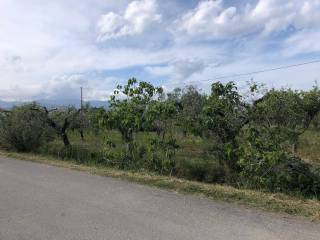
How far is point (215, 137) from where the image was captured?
11086 millimetres

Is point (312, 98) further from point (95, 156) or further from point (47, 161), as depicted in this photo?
point (47, 161)

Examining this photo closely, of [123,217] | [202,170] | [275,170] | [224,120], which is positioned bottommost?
[202,170]

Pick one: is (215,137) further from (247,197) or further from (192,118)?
(247,197)

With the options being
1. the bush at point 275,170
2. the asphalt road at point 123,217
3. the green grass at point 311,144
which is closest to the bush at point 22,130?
the asphalt road at point 123,217

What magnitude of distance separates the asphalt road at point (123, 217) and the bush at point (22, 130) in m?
7.62

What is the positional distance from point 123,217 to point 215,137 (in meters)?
5.17

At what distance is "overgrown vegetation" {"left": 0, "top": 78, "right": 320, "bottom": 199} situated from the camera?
9.36 meters

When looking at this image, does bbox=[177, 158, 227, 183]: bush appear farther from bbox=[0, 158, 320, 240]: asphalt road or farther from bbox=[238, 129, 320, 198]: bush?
bbox=[0, 158, 320, 240]: asphalt road

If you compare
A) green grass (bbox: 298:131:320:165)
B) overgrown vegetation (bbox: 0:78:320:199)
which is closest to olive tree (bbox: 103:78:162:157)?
overgrown vegetation (bbox: 0:78:320:199)

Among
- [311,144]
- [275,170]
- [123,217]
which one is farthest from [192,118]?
[311,144]

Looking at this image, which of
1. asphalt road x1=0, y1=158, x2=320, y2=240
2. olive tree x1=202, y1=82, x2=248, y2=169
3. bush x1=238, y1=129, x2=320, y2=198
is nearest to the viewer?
asphalt road x1=0, y1=158, x2=320, y2=240

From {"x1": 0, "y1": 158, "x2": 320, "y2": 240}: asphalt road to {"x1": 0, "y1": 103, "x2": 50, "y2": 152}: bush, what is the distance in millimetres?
7618

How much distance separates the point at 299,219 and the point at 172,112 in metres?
6.06

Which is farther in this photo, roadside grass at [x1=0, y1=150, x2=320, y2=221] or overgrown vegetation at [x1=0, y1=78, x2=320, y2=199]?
overgrown vegetation at [x1=0, y1=78, x2=320, y2=199]
